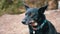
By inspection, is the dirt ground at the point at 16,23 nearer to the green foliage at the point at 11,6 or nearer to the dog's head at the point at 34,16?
the green foliage at the point at 11,6

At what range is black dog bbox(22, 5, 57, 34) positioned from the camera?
552cm

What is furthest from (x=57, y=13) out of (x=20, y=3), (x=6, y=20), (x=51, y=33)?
(x=51, y=33)

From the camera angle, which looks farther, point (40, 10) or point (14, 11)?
point (14, 11)

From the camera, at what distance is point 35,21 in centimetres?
555

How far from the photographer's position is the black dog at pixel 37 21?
5516 millimetres

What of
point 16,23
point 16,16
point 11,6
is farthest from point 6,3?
point 16,23

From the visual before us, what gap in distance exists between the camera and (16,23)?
8453 millimetres

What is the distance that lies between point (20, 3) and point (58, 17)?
2663 mm

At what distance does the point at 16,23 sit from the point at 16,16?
2.34 ft

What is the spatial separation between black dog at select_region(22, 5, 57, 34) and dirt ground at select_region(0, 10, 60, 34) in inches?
76.6

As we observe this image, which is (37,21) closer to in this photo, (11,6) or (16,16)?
(16,16)

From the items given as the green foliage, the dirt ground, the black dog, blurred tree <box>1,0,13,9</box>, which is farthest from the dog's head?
blurred tree <box>1,0,13,9</box>

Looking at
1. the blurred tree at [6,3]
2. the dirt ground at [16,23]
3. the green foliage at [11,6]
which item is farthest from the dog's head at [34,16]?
the blurred tree at [6,3]

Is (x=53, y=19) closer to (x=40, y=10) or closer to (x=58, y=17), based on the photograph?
(x=58, y=17)
